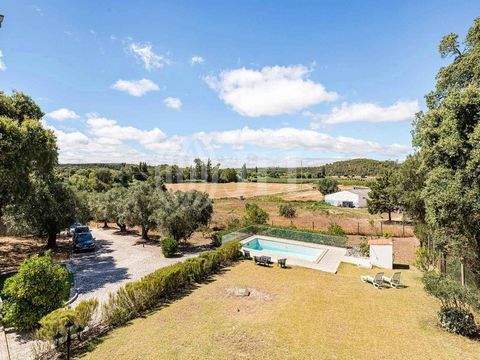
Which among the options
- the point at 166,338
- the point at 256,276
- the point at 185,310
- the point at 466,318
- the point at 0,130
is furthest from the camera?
the point at 256,276

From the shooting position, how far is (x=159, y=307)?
11945mm

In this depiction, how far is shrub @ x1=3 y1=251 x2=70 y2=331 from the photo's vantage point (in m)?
9.47

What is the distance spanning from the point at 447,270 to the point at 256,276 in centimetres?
1060

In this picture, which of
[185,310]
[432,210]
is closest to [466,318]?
[432,210]

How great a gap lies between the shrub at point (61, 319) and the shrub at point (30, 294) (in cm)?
129

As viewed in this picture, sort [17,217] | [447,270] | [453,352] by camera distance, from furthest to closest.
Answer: [17,217], [447,270], [453,352]

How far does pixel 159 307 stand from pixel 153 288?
32.9 inches

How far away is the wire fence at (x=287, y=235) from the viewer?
23.0 meters

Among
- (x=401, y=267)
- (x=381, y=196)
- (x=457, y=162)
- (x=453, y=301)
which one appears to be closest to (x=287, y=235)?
(x=401, y=267)

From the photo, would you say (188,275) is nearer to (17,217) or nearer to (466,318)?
(466,318)

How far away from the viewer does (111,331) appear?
9.91m

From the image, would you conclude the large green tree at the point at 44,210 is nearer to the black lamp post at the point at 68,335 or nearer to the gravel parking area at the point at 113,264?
the gravel parking area at the point at 113,264

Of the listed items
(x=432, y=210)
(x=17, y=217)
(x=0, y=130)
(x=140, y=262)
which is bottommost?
(x=140, y=262)

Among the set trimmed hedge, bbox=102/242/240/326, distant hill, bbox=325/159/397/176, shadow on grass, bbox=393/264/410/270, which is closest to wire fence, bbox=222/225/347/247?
shadow on grass, bbox=393/264/410/270
